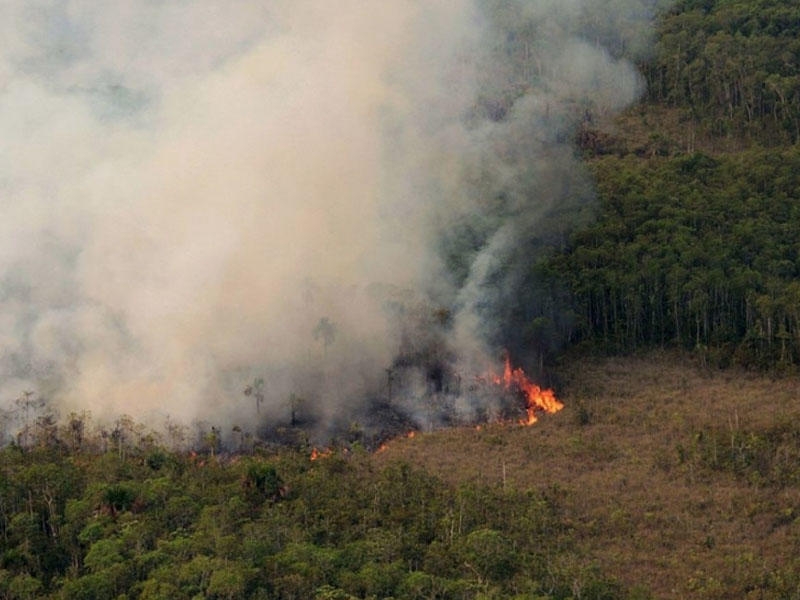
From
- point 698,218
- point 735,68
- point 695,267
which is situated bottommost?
point 695,267

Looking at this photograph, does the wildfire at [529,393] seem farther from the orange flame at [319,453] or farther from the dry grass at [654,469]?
the orange flame at [319,453]

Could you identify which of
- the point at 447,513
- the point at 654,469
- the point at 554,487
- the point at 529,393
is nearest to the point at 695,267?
the point at 529,393

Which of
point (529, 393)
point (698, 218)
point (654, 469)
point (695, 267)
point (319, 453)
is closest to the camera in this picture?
point (654, 469)

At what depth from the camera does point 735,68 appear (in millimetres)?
127188

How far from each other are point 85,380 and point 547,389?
30137 mm

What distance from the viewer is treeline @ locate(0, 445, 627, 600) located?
5516 centimetres

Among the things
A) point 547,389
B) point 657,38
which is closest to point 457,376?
point 547,389

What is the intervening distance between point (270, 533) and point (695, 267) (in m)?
47.4

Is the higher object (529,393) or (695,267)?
(695,267)

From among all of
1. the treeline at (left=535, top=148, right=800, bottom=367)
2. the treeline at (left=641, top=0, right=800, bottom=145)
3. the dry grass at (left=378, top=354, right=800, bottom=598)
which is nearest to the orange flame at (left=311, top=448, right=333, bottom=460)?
the dry grass at (left=378, top=354, right=800, bottom=598)

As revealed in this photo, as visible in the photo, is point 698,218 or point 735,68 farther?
point 735,68

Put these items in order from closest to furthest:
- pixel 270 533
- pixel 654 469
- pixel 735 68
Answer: pixel 270 533 < pixel 654 469 < pixel 735 68

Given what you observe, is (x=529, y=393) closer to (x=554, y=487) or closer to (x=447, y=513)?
(x=554, y=487)

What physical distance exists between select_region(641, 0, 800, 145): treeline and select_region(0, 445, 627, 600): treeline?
216 feet
